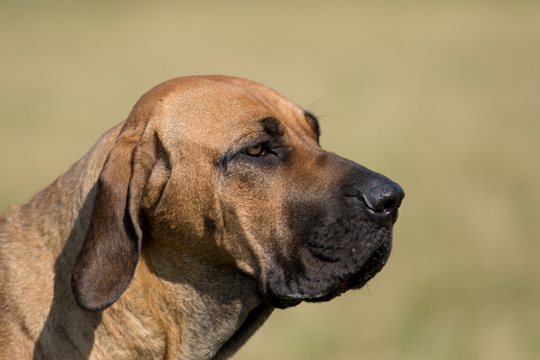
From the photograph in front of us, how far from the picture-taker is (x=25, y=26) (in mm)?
32594

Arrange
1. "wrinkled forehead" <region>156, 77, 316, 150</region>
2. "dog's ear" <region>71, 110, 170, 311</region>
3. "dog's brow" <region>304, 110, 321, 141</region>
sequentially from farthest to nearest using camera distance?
"dog's brow" <region>304, 110, 321, 141</region>
"wrinkled forehead" <region>156, 77, 316, 150</region>
"dog's ear" <region>71, 110, 170, 311</region>

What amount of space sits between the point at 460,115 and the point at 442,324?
10.4m

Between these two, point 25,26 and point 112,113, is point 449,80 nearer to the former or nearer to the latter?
point 112,113

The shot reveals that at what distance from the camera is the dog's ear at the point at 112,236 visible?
3.03 meters

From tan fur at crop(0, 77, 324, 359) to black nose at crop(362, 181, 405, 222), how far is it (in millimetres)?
421

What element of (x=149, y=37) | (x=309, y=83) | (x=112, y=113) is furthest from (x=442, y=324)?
(x=149, y=37)

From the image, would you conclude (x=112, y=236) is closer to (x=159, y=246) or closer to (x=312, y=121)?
(x=159, y=246)

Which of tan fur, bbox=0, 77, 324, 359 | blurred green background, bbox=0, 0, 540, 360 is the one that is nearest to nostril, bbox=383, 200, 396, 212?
tan fur, bbox=0, 77, 324, 359

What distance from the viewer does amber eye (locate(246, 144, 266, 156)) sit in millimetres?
3414

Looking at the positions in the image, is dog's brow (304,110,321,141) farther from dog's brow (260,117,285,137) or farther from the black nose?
the black nose

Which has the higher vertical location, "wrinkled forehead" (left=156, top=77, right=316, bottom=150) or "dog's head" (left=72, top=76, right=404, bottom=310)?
"wrinkled forehead" (left=156, top=77, right=316, bottom=150)

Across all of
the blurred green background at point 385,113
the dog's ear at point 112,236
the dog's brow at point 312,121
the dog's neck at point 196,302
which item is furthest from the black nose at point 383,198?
the blurred green background at point 385,113

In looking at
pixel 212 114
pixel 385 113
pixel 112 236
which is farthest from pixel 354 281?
pixel 385 113

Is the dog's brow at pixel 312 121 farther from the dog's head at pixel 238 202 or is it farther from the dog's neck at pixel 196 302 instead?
the dog's neck at pixel 196 302
